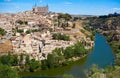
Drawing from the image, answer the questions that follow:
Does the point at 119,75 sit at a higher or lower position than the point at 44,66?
higher

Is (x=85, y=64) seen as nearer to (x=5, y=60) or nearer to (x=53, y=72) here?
(x=53, y=72)

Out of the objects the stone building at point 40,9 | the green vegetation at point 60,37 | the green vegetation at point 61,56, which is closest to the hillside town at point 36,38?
the green vegetation at point 60,37

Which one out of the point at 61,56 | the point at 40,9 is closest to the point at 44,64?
the point at 61,56

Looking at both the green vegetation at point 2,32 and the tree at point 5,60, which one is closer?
the tree at point 5,60

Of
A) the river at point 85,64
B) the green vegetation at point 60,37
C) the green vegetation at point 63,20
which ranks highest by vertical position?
the green vegetation at point 63,20

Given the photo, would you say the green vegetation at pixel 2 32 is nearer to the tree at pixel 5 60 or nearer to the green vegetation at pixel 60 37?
the green vegetation at pixel 60 37

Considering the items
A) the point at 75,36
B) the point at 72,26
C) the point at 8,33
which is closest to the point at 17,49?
the point at 8,33

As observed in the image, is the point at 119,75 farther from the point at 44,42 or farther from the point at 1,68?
the point at 44,42

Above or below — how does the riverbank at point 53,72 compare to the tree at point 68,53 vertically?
below

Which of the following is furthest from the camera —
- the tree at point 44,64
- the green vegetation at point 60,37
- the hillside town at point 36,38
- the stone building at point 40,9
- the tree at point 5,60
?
the stone building at point 40,9
